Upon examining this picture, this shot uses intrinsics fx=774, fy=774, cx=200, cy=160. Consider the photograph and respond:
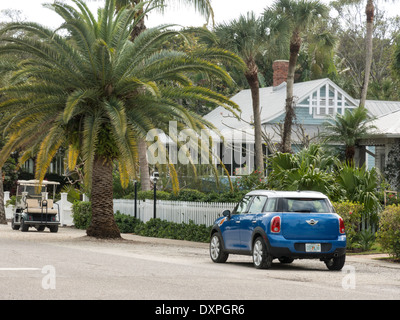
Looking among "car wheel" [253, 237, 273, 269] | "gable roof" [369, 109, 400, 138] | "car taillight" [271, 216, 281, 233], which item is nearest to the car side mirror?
"car wheel" [253, 237, 273, 269]

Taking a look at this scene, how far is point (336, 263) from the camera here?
54.1ft

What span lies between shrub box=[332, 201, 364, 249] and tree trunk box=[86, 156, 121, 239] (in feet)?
29.3

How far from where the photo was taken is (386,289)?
12984mm

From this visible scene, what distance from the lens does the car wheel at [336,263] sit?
16391mm

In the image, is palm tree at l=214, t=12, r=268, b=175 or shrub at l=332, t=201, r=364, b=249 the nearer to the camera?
shrub at l=332, t=201, r=364, b=249

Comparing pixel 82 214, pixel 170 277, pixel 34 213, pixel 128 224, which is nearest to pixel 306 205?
pixel 170 277

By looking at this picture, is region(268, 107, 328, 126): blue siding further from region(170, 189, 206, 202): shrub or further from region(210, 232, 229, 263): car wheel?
region(210, 232, 229, 263): car wheel

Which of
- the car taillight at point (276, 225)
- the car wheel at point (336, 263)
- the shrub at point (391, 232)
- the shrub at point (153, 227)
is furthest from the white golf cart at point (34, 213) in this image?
the car taillight at point (276, 225)

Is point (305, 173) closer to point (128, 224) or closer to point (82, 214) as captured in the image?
point (128, 224)

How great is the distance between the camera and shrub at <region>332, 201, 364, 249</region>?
2073 cm

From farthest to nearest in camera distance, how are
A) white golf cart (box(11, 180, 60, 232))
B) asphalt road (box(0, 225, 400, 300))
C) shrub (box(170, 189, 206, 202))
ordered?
white golf cart (box(11, 180, 60, 232))
shrub (box(170, 189, 206, 202))
asphalt road (box(0, 225, 400, 300))
